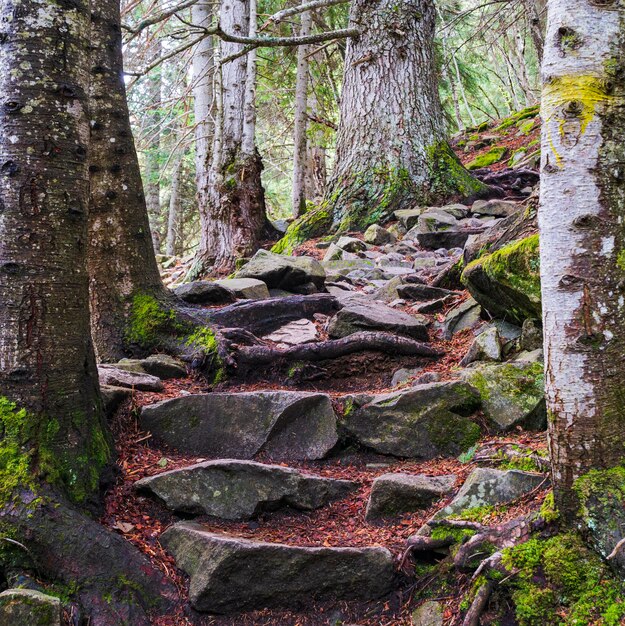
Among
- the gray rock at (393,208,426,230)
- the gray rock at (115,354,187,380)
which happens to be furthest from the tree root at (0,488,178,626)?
the gray rock at (393,208,426,230)

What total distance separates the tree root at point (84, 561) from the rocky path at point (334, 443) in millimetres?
150

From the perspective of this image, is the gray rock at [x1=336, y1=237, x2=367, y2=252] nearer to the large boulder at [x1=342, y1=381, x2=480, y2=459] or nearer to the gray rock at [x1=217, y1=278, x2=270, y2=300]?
the gray rock at [x1=217, y1=278, x2=270, y2=300]

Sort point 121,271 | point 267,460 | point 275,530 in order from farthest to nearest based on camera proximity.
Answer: point 121,271 < point 267,460 < point 275,530

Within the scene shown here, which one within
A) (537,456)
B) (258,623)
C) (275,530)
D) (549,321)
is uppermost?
(549,321)

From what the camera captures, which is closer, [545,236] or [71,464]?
[545,236]

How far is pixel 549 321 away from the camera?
273 centimetres

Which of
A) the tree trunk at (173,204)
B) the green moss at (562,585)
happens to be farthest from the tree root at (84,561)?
the tree trunk at (173,204)

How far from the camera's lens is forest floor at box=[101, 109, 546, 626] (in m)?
3.07

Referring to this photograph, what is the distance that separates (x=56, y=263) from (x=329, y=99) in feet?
50.8

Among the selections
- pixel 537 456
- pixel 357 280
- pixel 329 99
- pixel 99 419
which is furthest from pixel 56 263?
pixel 329 99

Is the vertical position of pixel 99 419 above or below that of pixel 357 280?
below

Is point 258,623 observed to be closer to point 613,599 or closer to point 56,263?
point 613,599

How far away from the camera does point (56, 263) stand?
3.29 metres

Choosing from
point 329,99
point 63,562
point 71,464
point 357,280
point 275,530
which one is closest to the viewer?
point 63,562
